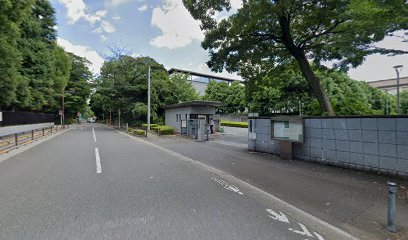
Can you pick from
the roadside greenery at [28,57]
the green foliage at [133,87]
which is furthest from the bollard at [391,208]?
the green foliage at [133,87]

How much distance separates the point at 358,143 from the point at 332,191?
265cm

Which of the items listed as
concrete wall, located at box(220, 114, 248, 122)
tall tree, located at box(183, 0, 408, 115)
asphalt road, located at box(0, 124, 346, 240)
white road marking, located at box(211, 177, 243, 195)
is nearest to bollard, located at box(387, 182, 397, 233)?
asphalt road, located at box(0, 124, 346, 240)

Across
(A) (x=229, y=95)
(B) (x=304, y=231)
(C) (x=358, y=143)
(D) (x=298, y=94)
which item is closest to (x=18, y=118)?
(B) (x=304, y=231)

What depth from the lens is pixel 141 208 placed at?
429cm

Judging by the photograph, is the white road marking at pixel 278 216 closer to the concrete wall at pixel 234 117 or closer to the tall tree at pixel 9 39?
the tall tree at pixel 9 39

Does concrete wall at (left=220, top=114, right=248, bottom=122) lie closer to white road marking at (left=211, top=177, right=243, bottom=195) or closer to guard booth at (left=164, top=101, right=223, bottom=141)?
guard booth at (left=164, top=101, right=223, bottom=141)

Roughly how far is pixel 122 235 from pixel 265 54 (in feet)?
38.3

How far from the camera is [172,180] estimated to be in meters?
6.28

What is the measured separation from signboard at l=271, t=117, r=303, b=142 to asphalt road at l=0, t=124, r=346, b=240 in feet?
11.7

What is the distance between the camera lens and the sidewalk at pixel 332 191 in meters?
3.83

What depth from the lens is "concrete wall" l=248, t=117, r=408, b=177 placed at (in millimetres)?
6207

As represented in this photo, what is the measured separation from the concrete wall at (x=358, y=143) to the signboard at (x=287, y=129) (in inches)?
11.4

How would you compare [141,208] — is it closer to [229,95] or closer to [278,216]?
[278,216]

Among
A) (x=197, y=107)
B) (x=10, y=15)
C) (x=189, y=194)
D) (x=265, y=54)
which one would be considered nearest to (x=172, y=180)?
(x=189, y=194)
